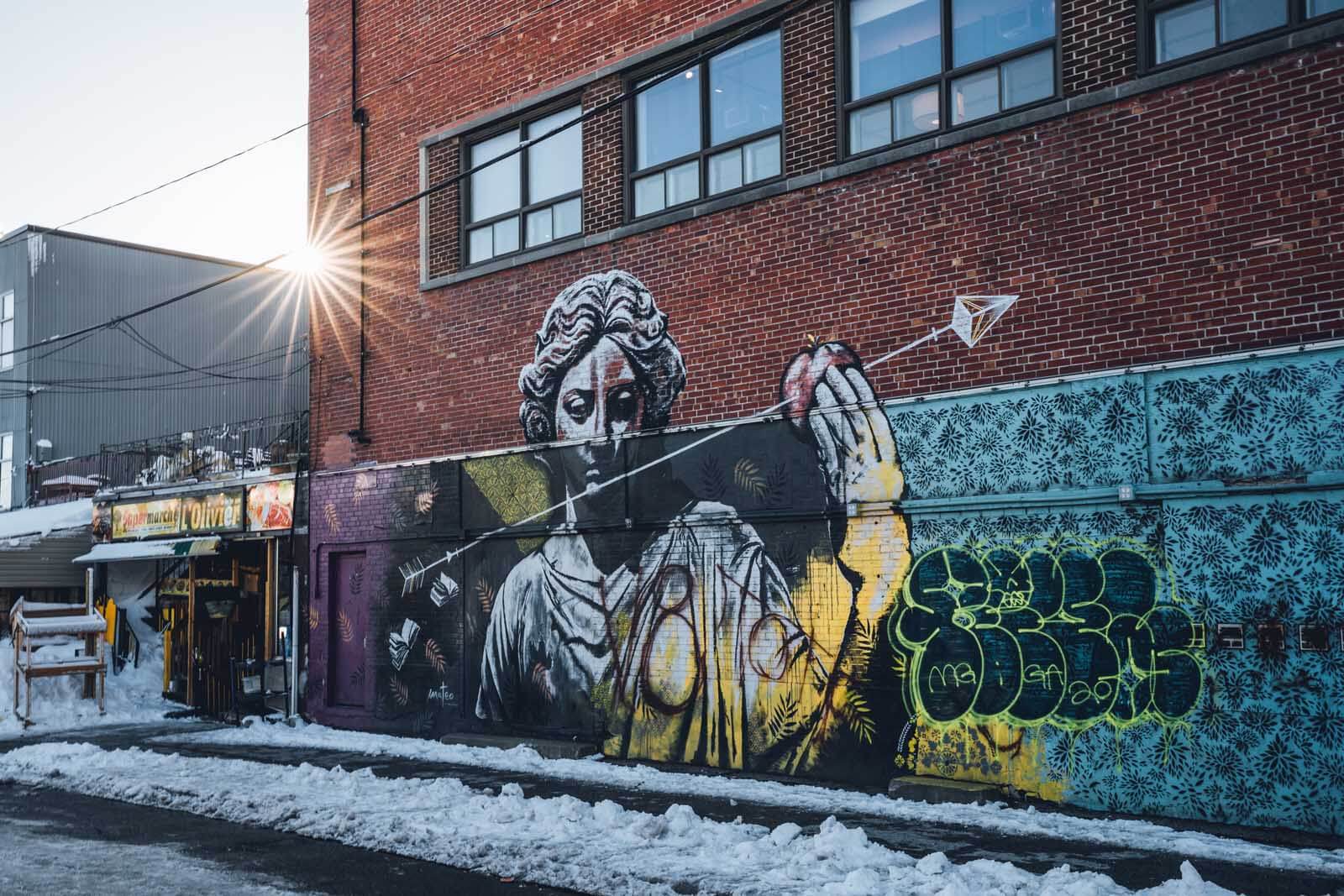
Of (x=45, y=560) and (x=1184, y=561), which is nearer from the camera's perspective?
(x=1184, y=561)

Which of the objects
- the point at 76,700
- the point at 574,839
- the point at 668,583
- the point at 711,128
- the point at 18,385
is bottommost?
the point at 76,700

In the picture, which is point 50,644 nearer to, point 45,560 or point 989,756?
point 45,560

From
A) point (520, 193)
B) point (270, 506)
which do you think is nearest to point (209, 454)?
point (270, 506)

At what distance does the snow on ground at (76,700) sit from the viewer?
54.9 ft

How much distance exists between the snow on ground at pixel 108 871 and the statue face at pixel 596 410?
6000 millimetres

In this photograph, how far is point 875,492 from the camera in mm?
10680

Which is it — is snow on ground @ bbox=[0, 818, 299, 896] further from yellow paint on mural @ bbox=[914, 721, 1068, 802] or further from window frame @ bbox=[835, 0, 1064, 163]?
window frame @ bbox=[835, 0, 1064, 163]

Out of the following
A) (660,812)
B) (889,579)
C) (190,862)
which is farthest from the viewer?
(889,579)

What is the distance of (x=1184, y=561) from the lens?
8.86 meters

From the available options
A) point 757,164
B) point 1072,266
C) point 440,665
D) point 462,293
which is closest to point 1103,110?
point 1072,266

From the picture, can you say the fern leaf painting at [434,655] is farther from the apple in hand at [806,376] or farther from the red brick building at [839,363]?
the apple in hand at [806,376]

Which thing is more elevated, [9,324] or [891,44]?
[9,324]

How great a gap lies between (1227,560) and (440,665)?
9210mm

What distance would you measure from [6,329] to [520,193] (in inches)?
792
